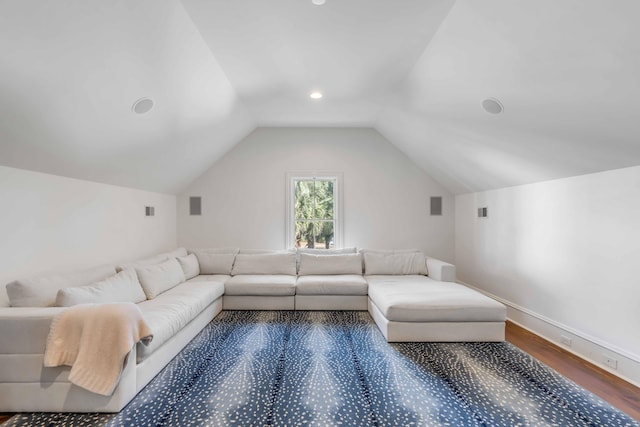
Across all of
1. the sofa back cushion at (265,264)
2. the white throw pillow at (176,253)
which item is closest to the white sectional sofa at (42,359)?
the white throw pillow at (176,253)

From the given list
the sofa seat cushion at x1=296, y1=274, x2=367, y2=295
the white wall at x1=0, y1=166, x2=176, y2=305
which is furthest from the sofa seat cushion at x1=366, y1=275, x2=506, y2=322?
the white wall at x1=0, y1=166, x2=176, y2=305

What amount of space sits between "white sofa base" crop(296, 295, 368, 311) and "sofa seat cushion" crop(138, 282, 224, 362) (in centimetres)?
107

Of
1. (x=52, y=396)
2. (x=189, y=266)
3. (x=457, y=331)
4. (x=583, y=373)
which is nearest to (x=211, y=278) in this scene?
(x=189, y=266)

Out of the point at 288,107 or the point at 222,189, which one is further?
the point at 222,189

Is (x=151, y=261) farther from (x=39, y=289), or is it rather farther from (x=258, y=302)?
(x=39, y=289)

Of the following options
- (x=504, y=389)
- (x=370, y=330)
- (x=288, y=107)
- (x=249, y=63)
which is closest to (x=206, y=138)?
(x=288, y=107)

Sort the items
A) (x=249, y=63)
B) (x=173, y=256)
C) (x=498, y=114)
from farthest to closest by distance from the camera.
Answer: (x=173, y=256), (x=249, y=63), (x=498, y=114)

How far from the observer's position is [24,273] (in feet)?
8.15

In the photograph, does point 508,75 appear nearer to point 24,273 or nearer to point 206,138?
point 206,138

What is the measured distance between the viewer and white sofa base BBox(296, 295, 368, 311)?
4.07 metres

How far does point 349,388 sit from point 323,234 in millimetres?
3259

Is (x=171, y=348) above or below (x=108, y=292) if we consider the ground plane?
below

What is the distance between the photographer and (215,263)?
4.63 metres

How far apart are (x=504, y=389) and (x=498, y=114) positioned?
225 centimetres
